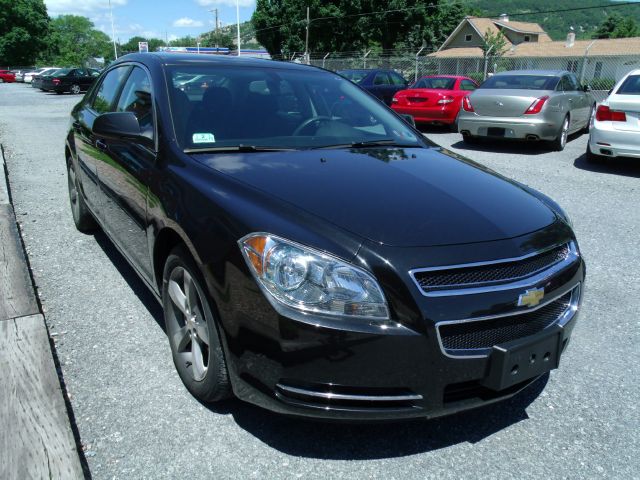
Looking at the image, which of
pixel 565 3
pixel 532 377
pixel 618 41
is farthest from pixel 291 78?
pixel 565 3

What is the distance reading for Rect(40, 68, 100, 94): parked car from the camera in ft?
101

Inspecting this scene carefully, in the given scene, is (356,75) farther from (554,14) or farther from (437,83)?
(554,14)

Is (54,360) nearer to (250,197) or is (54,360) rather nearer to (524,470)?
(250,197)

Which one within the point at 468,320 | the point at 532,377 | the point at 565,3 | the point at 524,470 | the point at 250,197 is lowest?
the point at 524,470

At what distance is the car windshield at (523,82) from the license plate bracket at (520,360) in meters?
9.22

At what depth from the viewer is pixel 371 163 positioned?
2926mm

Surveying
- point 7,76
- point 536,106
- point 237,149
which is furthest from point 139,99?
point 7,76

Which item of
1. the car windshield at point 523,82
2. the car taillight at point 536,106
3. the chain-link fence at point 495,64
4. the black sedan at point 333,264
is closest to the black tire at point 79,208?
the black sedan at point 333,264

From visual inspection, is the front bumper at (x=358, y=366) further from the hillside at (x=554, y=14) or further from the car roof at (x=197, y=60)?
the hillside at (x=554, y=14)

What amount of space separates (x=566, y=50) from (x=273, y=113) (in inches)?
2037

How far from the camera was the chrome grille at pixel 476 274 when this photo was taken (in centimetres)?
202

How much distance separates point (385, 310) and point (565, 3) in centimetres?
18127

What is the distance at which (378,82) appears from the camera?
52.5ft

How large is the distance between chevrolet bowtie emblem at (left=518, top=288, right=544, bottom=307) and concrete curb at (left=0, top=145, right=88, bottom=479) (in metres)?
1.85
